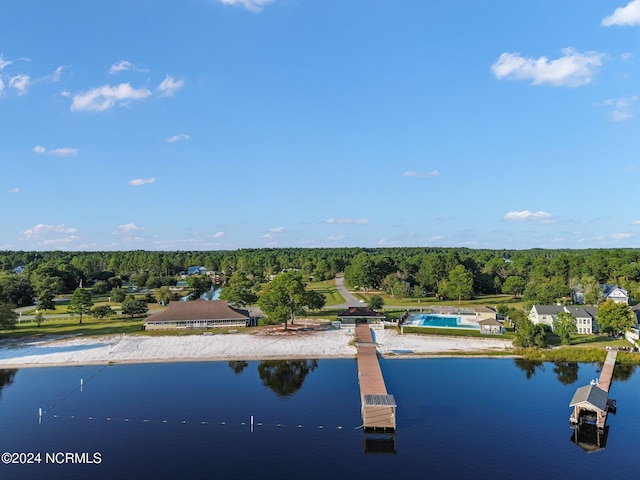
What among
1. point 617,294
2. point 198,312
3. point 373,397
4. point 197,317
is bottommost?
point 373,397

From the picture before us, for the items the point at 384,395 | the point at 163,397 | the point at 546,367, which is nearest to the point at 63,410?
the point at 163,397

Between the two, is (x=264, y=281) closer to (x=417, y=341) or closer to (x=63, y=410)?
(x=417, y=341)

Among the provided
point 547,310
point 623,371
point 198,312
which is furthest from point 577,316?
point 198,312

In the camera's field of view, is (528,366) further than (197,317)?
No

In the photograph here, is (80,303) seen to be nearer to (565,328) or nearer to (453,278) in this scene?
(565,328)

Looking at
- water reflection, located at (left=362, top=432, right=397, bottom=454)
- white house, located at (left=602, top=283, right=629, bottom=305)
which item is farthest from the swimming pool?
water reflection, located at (left=362, top=432, right=397, bottom=454)
